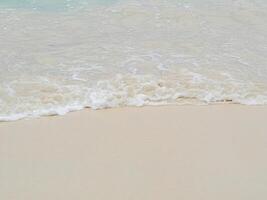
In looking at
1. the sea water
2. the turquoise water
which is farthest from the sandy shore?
the turquoise water

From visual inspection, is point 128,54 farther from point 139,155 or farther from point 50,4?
point 50,4

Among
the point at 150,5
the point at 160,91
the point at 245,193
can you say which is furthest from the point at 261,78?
the point at 150,5

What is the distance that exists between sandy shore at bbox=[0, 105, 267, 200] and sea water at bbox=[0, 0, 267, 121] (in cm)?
22

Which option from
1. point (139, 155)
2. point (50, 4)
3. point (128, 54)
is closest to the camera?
point (139, 155)

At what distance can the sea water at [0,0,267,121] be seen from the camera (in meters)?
4.66

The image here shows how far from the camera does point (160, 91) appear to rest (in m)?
4.74

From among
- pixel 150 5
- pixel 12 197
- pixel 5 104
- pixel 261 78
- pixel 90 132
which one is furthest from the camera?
pixel 150 5

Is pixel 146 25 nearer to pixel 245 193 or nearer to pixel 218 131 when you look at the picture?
pixel 218 131

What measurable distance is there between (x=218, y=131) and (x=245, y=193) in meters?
0.81

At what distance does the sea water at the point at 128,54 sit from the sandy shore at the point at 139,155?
22cm

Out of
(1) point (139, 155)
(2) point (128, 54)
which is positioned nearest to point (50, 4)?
(2) point (128, 54)

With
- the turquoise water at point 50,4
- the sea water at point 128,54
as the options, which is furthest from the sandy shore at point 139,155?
the turquoise water at point 50,4

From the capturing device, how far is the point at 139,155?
3.83 meters

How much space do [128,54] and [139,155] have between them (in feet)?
6.17
